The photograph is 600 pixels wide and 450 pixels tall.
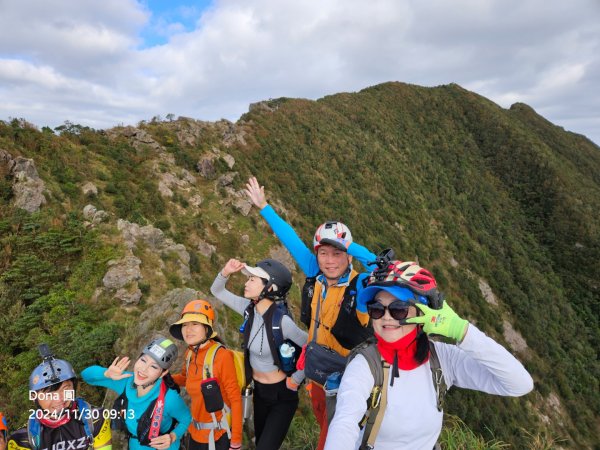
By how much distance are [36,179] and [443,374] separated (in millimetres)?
14959

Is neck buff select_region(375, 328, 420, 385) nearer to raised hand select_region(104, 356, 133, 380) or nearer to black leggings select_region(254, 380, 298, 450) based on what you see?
black leggings select_region(254, 380, 298, 450)

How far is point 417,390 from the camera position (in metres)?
2.24

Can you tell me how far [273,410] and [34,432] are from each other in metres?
2.49

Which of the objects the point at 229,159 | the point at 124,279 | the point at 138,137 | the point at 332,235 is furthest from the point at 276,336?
the point at 229,159

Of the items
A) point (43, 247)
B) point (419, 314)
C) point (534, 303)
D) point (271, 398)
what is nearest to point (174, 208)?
point (43, 247)

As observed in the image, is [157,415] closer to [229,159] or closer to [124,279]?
[124,279]

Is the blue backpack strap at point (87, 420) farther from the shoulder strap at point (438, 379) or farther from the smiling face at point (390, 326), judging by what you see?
the shoulder strap at point (438, 379)

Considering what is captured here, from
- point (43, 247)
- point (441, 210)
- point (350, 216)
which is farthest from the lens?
point (441, 210)

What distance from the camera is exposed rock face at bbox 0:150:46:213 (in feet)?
36.1

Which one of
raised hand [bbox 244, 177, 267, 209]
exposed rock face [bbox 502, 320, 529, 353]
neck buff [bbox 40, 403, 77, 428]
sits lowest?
exposed rock face [bbox 502, 320, 529, 353]

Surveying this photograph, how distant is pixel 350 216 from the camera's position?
3497cm

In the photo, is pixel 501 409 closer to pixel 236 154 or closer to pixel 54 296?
pixel 236 154

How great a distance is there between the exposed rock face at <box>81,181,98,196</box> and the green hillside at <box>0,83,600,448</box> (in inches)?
5.1

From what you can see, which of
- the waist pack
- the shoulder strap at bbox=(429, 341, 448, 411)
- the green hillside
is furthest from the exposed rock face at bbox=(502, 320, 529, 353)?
the shoulder strap at bbox=(429, 341, 448, 411)
